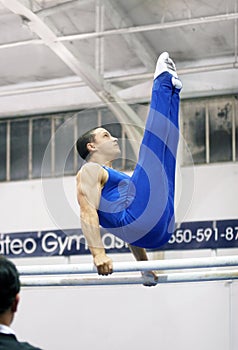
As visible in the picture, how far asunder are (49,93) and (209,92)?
94.1 inches

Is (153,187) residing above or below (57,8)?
below

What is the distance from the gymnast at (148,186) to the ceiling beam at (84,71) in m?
3.46

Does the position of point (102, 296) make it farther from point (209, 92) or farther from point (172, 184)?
point (172, 184)

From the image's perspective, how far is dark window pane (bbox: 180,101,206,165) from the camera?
1009 centimetres

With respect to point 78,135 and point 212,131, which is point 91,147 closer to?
point 212,131

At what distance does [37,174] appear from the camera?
431 inches

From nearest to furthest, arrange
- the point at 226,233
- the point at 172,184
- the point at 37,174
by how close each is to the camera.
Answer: the point at 172,184, the point at 226,233, the point at 37,174

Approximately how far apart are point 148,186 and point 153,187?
0.11 ft

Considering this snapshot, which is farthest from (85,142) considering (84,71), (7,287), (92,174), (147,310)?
(147,310)

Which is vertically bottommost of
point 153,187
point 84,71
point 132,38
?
point 153,187

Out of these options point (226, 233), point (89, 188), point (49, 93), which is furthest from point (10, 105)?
point (89, 188)

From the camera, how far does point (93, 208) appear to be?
475 centimetres

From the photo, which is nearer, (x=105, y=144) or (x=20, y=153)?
(x=105, y=144)

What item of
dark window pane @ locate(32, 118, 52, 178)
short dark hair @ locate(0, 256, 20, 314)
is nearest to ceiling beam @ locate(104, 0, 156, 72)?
dark window pane @ locate(32, 118, 52, 178)
